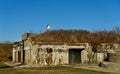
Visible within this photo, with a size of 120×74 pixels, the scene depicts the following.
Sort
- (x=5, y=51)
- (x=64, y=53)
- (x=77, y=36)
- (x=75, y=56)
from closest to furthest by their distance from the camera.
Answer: (x=64, y=53), (x=75, y=56), (x=77, y=36), (x=5, y=51)

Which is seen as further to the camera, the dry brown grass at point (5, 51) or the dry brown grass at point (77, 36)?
the dry brown grass at point (5, 51)

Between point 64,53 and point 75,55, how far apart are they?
1.17 m

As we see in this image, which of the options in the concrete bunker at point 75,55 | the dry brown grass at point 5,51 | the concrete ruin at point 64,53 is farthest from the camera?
the dry brown grass at point 5,51

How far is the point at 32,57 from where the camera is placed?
21.5 metres

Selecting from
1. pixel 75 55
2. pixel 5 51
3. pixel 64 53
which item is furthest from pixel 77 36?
pixel 5 51

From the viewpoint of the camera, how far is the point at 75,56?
22.3 meters

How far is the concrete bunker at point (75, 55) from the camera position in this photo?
2209 cm

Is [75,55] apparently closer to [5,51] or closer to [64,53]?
[64,53]

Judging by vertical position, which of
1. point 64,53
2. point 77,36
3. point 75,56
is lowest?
point 75,56

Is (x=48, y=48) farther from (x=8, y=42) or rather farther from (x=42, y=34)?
(x=8, y=42)

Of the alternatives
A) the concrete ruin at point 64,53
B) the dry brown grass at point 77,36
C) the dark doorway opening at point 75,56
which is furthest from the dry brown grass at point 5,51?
the dark doorway opening at point 75,56

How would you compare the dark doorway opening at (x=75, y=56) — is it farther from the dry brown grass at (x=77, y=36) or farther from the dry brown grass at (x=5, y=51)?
the dry brown grass at (x=5, y=51)

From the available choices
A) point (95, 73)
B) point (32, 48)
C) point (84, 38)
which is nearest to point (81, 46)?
point (84, 38)

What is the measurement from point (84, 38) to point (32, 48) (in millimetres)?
4933
